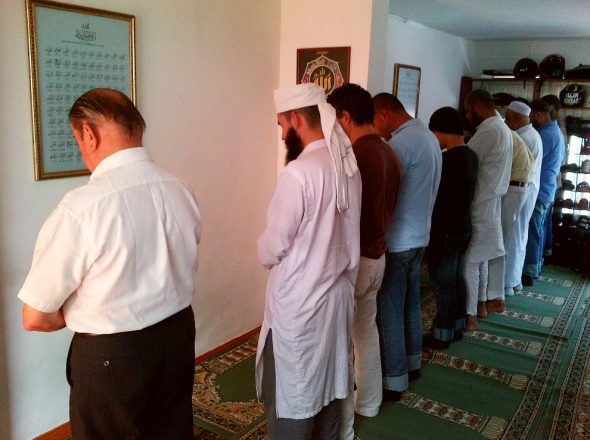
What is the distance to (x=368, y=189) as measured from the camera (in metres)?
2.26

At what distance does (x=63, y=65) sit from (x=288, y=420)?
165cm

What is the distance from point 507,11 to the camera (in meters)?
4.49

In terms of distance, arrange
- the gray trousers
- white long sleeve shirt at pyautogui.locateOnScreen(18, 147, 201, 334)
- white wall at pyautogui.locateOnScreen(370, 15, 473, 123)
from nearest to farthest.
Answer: white long sleeve shirt at pyautogui.locateOnScreen(18, 147, 201, 334) → the gray trousers → white wall at pyautogui.locateOnScreen(370, 15, 473, 123)

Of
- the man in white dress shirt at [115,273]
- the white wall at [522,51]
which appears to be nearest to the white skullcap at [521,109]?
the white wall at [522,51]

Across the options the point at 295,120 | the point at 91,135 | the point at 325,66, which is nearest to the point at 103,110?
the point at 91,135

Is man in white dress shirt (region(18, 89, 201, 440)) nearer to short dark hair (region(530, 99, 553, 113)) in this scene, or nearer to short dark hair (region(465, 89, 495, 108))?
short dark hair (region(465, 89, 495, 108))

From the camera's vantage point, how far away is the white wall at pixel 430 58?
16.4 ft

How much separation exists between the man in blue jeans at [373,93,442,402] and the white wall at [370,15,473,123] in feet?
6.45

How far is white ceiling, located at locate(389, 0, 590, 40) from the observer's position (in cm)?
416

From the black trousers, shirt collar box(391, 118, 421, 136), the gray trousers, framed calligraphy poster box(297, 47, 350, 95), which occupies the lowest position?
the gray trousers

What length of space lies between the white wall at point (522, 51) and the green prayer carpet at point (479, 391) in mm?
3595

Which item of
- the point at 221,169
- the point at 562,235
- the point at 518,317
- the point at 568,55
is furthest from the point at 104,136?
the point at 568,55

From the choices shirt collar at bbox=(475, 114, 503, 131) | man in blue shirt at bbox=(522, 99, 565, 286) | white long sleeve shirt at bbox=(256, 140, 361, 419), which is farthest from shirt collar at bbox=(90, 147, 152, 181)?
man in blue shirt at bbox=(522, 99, 565, 286)

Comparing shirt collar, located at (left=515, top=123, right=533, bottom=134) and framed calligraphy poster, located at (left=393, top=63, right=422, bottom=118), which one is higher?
framed calligraphy poster, located at (left=393, top=63, right=422, bottom=118)
